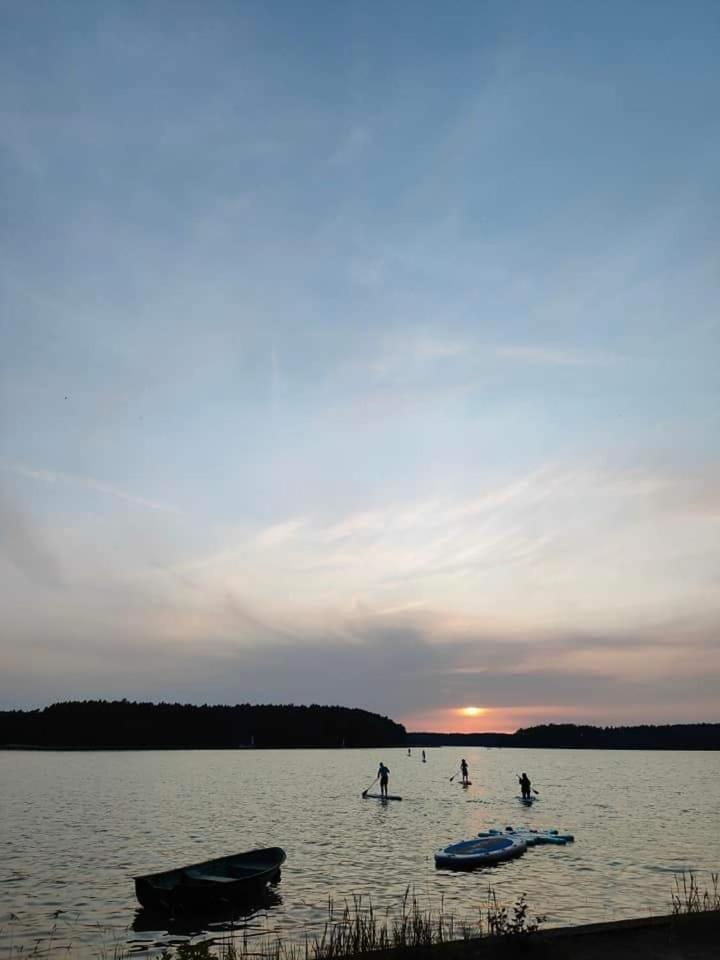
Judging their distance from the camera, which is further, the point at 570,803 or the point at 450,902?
the point at 570,803

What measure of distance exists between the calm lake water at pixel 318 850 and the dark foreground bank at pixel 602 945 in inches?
303

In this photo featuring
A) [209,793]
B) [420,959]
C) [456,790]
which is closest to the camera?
[420,959]

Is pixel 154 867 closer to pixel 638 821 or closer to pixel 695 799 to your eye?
pixel 638 821

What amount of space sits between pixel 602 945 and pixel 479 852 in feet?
75.1

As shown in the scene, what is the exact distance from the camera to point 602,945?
1472cm

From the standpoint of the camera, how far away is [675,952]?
14.3m

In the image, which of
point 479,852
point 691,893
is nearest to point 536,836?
point 479,852

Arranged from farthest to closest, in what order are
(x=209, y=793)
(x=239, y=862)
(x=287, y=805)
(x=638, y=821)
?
(x=209, y=793) < (x=287, y=805) < (x=638, y=821) < (x=239, y=862)

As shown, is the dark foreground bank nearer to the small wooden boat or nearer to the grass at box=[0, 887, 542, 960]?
the grass at box=[0, 887, 542, 960]

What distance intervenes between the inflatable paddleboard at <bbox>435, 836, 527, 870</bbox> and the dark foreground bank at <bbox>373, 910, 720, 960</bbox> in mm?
19097

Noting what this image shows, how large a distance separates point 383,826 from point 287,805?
1860 cm

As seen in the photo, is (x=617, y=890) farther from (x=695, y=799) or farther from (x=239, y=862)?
(x=695, y=799)

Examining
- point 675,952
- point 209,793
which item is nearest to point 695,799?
point 209,793

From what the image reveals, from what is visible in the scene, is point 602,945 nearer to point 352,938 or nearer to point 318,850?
point 352,938
